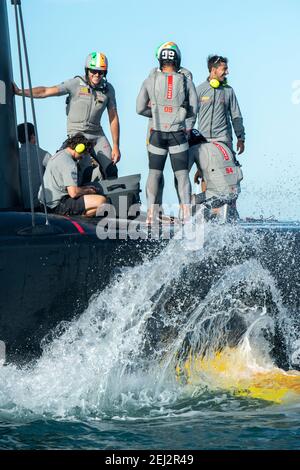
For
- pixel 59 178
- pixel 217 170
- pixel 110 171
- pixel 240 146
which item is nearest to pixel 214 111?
pixel 240 146

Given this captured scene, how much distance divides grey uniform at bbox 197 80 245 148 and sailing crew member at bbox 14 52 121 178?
46.3 inches

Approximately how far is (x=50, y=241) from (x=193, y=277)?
1169 mm

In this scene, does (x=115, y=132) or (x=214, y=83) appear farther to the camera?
(x=214, y=83)

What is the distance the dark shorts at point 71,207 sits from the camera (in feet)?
26.6

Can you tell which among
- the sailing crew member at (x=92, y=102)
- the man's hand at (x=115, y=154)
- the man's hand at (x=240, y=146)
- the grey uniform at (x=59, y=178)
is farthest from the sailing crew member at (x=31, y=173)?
the man's hand at (x=240, y=146)

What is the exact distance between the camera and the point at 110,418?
20.7 feet

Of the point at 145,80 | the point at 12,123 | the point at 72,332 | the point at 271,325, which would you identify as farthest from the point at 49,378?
the point at 145,80

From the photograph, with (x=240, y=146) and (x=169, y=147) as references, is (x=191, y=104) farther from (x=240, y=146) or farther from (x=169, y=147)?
(x=240, y=146)

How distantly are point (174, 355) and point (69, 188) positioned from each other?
197 centimetres

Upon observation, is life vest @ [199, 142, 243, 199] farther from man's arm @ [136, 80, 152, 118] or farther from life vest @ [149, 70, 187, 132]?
man's arm @ [136, 80, 152, 118]

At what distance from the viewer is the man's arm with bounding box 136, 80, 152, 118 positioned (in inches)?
367

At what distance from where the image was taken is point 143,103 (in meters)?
9.36

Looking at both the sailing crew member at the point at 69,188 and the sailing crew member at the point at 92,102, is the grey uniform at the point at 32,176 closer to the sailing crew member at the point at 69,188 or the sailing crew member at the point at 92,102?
the sailing crew member at the point at 69,188
